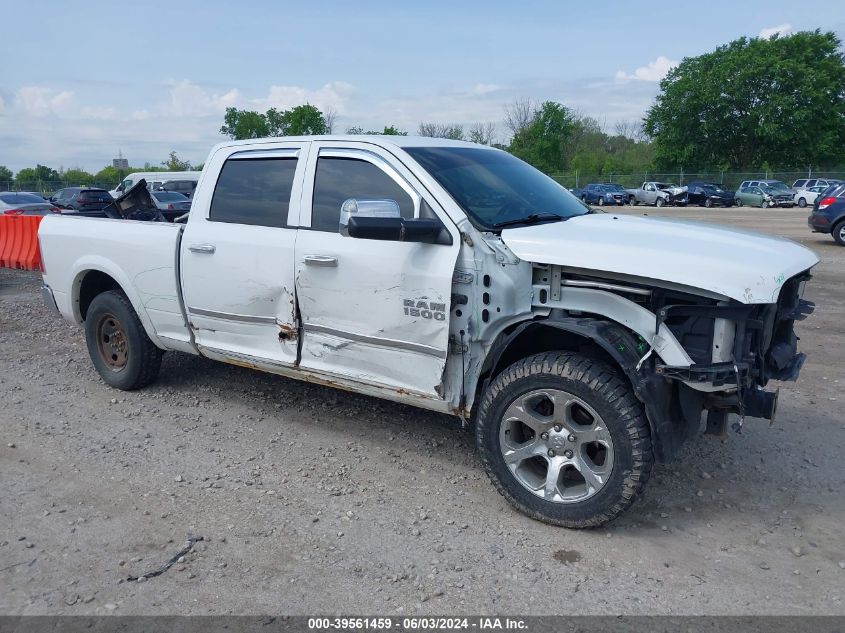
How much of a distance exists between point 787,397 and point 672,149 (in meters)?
55.3

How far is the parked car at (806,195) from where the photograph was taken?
38188 mm

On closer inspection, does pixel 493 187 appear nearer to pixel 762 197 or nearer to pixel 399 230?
pixel 399 230

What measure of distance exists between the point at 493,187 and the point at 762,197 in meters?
40.6

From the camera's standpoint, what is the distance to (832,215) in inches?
631

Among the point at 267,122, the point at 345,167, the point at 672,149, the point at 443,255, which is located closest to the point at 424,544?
the point at 443,255

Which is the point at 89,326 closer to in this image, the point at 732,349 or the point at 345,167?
the point at 345,167

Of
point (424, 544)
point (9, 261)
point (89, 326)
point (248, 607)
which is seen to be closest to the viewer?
point (248, 607)

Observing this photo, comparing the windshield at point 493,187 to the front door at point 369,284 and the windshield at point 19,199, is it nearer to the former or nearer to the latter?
the front door at point 369,284

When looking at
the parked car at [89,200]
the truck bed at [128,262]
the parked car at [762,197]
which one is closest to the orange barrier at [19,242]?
the truck bed at [128,262]

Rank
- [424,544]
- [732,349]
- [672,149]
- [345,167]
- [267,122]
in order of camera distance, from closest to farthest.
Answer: [732,349] → [424,544] → [345,167] → [267,122] → [672,149]

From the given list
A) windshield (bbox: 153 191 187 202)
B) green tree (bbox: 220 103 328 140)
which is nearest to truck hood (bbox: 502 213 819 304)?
windshield (bbox: 153 191 187 202)

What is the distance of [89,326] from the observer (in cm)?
608

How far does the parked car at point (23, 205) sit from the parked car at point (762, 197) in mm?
35027

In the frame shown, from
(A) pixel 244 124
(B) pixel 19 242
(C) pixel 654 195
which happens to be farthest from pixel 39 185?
(B) pixel 19 242
